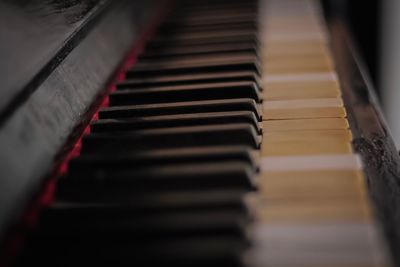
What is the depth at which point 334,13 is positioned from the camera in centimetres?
261

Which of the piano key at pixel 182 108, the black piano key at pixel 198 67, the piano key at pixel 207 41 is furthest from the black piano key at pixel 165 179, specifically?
the piano key at pixel 207 41

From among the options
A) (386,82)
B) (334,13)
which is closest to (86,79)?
(334,13)

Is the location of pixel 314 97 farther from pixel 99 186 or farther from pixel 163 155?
pixel 99 186

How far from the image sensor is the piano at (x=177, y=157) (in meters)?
0.78

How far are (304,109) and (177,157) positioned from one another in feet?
1.22

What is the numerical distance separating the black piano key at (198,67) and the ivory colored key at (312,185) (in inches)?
24.5

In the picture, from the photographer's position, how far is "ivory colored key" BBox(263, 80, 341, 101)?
1.32m

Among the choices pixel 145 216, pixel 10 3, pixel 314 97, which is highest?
pixel 10 3

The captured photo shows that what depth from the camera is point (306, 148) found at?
3.38 feet

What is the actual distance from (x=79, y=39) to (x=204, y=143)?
0.43 meters

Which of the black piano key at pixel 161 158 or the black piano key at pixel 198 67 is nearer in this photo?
the black piano key at pixel 161 158

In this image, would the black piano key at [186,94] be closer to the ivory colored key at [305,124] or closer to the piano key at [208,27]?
the ivory colored key at [305,124]

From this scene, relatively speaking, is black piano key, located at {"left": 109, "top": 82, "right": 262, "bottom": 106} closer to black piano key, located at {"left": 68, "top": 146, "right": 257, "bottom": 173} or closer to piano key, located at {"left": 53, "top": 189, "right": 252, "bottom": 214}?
black piano key, located at {"left": 68, "top": 146, "right": 257, "bottom": 173}

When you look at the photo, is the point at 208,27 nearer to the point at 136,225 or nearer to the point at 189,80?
the point at 189,80
